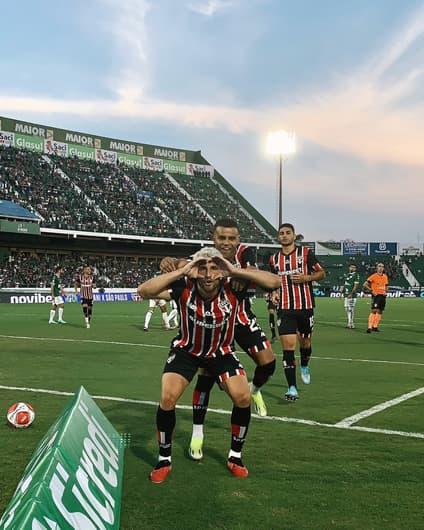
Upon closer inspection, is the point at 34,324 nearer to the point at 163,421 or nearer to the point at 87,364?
the point at 87,364

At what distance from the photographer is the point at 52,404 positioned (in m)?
7.47

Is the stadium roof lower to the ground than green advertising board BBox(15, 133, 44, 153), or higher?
lower

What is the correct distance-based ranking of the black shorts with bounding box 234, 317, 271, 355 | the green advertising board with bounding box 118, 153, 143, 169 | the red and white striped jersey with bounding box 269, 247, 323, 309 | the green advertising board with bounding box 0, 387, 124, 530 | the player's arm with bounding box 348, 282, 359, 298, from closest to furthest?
the green advertising board with bounding box 0, 387, 124, 530, the black shorts with bounding box 234, 317, 271, 355, the red and white striped jersey with bounding box 269, 247, 323, 309, the player's arm with bounding box 348, 282, 359, 298, the green advertising board with bounding box 118, 153, 143, 169

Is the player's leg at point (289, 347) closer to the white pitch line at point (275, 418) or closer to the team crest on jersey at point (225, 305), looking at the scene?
the white pitch line at point (275, 418)

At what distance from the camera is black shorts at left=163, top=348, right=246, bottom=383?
493cm

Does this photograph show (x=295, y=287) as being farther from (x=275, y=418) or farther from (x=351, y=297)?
(x=351, y=297)

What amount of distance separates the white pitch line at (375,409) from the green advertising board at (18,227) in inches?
1532

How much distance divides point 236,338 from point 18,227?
131 feet

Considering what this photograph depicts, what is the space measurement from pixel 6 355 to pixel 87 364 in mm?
2347

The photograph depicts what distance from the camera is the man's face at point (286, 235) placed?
8.27m

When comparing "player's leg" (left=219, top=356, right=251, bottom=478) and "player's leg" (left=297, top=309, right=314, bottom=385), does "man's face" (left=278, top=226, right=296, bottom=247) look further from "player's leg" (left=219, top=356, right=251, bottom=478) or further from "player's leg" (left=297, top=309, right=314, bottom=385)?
"player's leg" (left=219, top=356, right=251, bottom=478)

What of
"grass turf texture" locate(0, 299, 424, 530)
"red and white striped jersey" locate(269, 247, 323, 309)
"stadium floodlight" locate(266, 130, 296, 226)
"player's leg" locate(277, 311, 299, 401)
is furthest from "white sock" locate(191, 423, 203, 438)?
"stadium floodlight" locate(266, 130, 296, 226)

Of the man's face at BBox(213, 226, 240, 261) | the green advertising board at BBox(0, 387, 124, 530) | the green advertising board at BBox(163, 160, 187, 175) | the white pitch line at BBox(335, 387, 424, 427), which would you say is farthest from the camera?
the green advertising board at BBox(163, 160, 187, 175)

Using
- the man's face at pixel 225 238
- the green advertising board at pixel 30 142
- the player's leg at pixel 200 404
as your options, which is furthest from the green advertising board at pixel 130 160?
the player's leg at pixel 200 404
